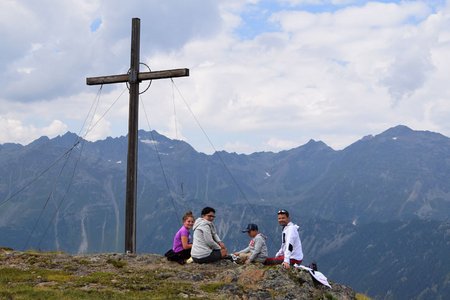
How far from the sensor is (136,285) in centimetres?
1692

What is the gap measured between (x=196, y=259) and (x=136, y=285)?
15.1 feet

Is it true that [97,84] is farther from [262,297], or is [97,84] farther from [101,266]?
[262,297]

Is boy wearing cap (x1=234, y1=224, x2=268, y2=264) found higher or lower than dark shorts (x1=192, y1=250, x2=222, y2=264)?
higher

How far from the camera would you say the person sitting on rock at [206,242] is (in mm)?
20984

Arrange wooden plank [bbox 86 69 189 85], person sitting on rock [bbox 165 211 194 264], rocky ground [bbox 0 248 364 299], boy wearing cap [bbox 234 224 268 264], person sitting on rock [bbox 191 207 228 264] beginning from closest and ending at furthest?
rocky ground [bbox 0 248 364 299] → boy wearing cap [bbox 234 224 268 264] → person sitting on rock [bbox 191 207 228 264] → person sitting on rock [bbox 165 211 194 264] → wooden plank [bbox 86 69 189 85]

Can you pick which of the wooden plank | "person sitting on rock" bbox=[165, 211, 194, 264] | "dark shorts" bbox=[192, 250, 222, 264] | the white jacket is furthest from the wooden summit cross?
the white jacket

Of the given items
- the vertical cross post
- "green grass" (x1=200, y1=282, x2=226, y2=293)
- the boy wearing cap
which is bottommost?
"green grass" (x1=200, y1=282, x2=226, y2=293)

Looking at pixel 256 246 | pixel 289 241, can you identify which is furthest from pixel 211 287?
pixel 256 246

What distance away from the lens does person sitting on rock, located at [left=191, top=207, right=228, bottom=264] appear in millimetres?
20984

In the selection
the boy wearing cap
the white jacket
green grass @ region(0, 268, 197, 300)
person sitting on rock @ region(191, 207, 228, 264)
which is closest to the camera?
green grass @ region(0, 268, 197, 300)

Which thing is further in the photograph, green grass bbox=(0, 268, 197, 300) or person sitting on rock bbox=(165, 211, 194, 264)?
person sitting on rock bbox=(165, 211, 194, 264)

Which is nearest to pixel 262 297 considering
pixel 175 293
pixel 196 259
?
pixel 175 293

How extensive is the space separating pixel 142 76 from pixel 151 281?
11067 millimetres

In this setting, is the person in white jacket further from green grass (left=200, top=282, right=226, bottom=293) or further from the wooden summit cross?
the wooden summit cross
